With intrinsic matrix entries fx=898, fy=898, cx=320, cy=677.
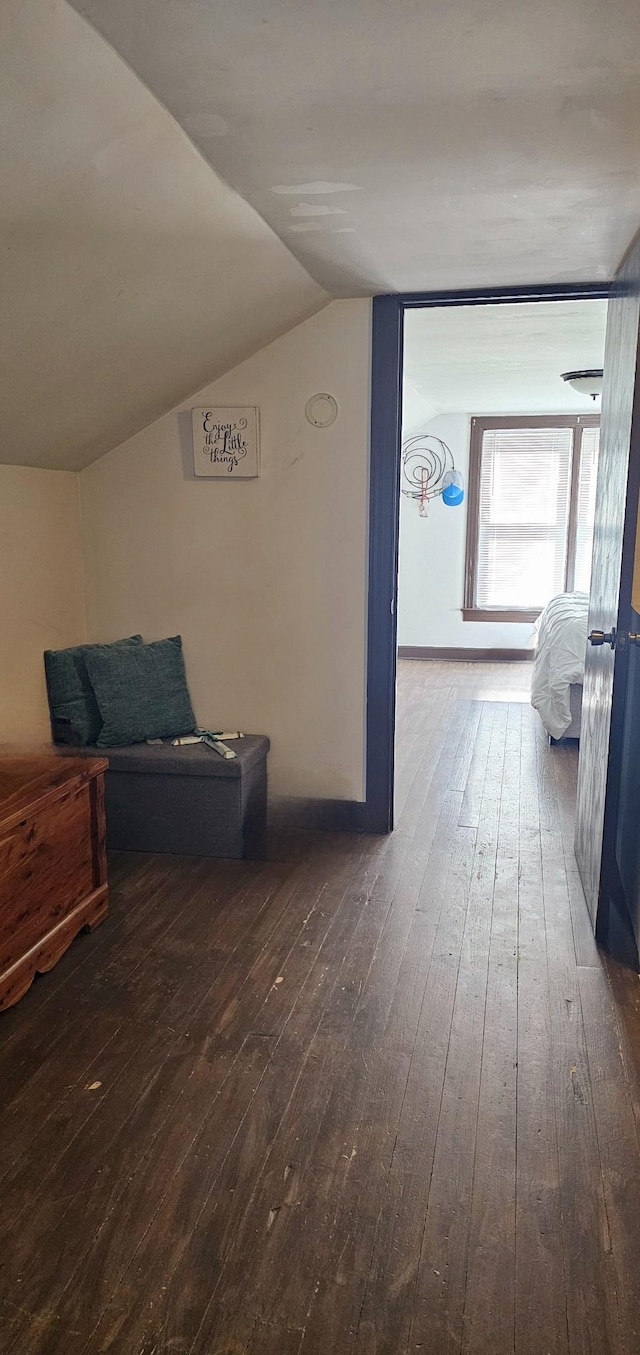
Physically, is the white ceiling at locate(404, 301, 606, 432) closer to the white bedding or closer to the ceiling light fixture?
the ceiling light fixture

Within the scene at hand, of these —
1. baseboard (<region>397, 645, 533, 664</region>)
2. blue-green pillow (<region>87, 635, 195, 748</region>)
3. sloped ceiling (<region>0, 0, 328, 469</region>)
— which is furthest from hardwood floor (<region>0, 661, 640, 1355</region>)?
baseboard (<region>397, 645, 533, 664</region>)

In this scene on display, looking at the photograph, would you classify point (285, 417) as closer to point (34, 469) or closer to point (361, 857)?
point (34, 469)

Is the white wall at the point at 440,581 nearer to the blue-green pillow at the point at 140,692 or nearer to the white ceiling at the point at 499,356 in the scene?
the white ceiling at the point at 499,356

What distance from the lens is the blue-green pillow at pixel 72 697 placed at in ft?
11.4

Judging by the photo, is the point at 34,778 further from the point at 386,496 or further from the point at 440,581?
the point at 440,581

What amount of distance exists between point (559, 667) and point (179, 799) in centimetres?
253

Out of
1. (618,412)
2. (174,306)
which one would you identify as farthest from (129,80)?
(618,412)

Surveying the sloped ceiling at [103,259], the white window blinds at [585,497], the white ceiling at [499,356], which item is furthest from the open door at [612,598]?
the white window blinds at [585,497]

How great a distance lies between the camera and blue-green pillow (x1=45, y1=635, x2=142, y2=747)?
348cm

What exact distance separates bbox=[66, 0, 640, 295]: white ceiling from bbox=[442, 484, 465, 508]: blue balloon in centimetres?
502

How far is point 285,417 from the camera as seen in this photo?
137 inches

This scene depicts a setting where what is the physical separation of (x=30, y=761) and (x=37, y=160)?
170 cm

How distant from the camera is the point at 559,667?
5.02 m

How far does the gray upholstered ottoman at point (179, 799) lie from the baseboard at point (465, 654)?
467cm
